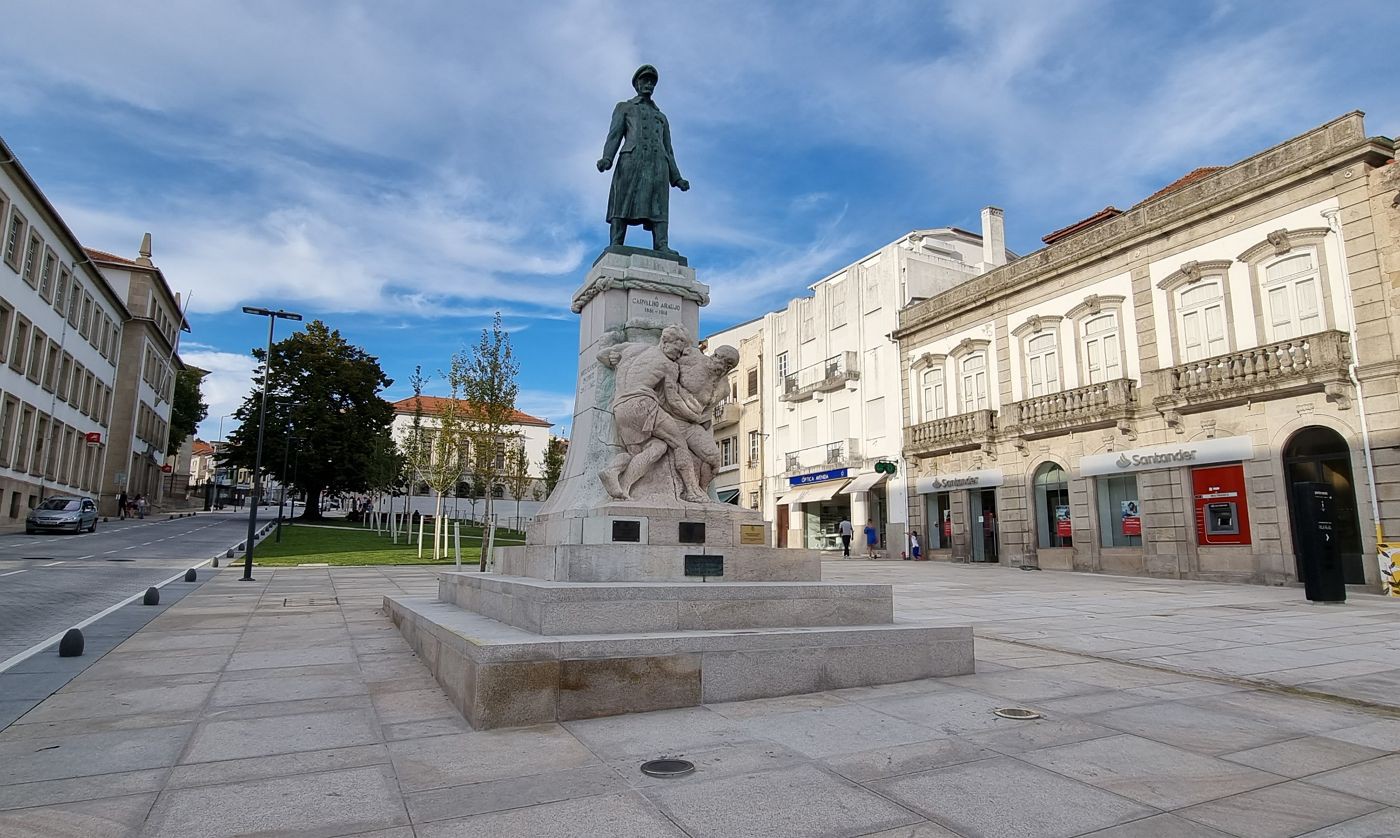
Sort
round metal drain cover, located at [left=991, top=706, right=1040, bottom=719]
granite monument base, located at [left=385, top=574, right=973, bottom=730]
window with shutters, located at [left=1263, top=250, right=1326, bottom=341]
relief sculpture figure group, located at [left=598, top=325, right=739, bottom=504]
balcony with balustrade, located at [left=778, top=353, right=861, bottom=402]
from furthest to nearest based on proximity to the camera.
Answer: balcony with balustrade, located at [left=778, top=353, right=861, bottom=402], window with shutters, located at [left=1263, top=250, right=1326, bottom=341], relief sculpture figure group, located at [left=598, top=325, right=739, bottom=504], round metal drain cover, located at [left=991, top=706, right=1040, bottom=719], granite monument base, located at [left=385, top=574, right=973, bottom=730]

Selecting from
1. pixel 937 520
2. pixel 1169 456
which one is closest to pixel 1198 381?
pixel 1169 456

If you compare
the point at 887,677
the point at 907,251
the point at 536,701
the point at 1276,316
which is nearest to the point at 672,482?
the point at 887,677

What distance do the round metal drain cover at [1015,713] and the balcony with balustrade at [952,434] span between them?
24.6m

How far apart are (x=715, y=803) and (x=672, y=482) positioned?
4.81m

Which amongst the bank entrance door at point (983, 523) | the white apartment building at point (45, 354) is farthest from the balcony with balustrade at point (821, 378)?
the white apartment building at point (45, 354)

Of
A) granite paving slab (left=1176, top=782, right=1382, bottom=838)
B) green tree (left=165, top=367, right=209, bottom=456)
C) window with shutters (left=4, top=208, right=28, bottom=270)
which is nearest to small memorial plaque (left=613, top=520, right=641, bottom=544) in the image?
granite paving slab (left=1176, top=782, right=1382, bottom=838)

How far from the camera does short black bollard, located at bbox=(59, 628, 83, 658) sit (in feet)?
22.7

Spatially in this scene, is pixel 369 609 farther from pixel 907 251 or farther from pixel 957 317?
pixel 907 251

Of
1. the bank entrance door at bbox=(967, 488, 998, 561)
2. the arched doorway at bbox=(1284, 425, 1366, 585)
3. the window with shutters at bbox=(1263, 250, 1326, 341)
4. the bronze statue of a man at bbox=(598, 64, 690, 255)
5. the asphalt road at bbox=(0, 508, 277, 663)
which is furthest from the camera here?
the bank entrance door at bbox=(967, 488, 998, 561)

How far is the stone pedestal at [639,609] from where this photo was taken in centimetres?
500

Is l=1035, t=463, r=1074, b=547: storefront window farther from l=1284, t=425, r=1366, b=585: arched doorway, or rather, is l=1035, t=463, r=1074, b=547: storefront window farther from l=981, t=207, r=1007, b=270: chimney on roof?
l=981, t=207, r=1007, b=270: chimney on roof

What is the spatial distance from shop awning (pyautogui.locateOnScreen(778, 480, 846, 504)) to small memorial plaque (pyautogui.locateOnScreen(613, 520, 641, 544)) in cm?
2883

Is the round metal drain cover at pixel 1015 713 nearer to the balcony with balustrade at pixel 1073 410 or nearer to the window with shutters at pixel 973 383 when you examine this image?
the balcony with balustrade at pixel 1073 410

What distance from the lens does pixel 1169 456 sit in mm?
21906
